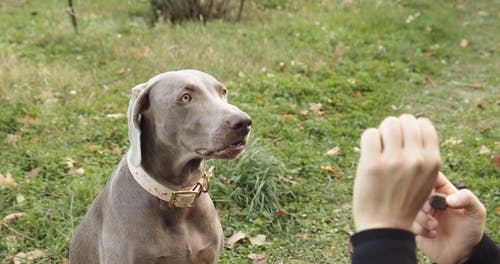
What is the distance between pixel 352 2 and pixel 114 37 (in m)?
4.48

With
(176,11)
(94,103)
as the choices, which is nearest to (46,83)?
(94,103)

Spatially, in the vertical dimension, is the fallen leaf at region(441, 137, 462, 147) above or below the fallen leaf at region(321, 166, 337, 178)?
below

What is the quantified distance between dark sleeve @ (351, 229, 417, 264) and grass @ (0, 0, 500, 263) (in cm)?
227

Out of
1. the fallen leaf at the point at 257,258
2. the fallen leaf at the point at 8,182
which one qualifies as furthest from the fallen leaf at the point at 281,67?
the fallen leaf at the point at 8,182

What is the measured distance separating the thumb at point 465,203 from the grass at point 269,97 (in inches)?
75.0

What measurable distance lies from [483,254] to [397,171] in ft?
2.53

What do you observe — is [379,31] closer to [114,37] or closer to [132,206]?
[114,37]

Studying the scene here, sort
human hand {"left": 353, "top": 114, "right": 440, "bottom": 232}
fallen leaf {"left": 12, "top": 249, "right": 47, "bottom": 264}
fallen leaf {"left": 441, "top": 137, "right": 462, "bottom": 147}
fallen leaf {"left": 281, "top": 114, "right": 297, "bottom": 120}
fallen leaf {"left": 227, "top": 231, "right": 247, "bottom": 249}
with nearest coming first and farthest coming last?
human hand {"left": 353, "top": 114, "right": 440, "bottom": 232} → fallen leaf {"left": 12, "top": 249, "right": 47, "bottom": 264} → fallen leaf {"left": 227, "top": 231, "right": 247, "bottom": 249} → fallen leaf {"left": 441, "top": 137, "right": 462, "bottom": 147} → fallen leaf {"left": 281, "top": 114, "right": 297, "bottom": 120}

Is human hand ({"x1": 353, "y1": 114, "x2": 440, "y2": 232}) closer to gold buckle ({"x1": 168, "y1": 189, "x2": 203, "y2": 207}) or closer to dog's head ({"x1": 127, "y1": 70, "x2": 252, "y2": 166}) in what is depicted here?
dog's head ({"x1": 127, "y1": 70, "x2": 252, "y2": 166})

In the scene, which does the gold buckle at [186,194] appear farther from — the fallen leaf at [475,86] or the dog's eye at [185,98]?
the fallen leaf at [475,86]

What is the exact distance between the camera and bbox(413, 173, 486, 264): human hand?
4.78 feet

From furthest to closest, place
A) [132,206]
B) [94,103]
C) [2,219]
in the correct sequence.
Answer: [94,103], [2,219], [132,206]

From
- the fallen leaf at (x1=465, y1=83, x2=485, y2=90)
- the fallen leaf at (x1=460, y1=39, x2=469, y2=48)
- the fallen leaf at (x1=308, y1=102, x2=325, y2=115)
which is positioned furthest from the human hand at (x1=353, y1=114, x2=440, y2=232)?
the fallen leaf at (x1=460, y1=39, x2=469, y2=48)

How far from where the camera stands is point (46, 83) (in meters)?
5.35
